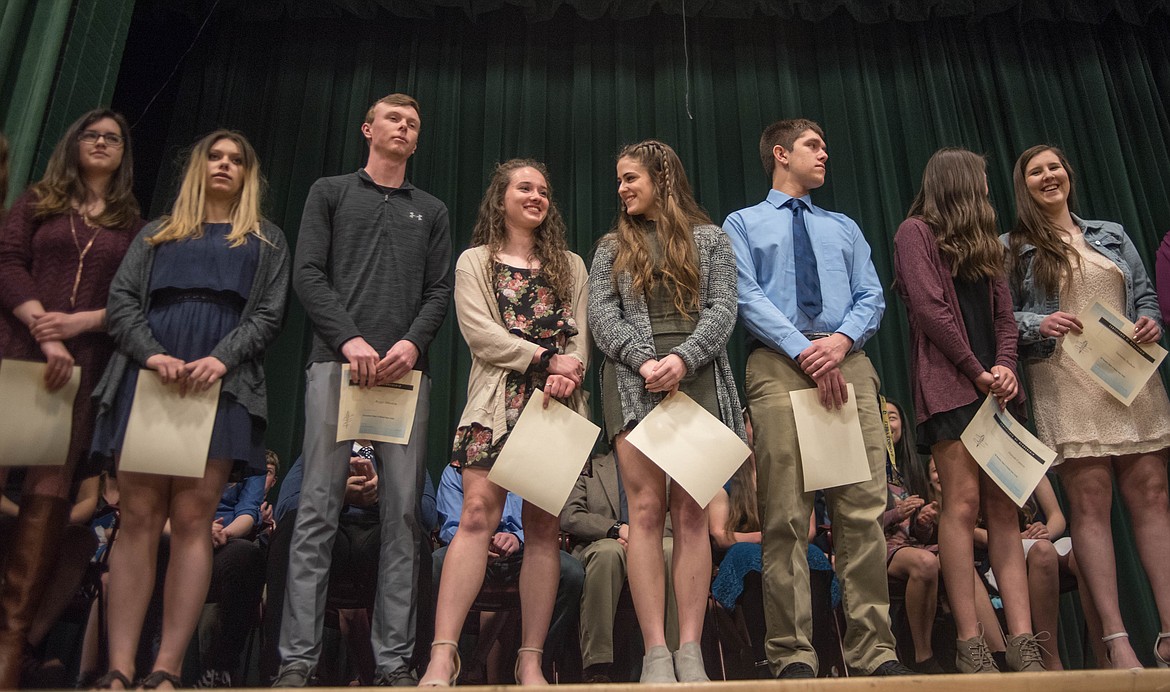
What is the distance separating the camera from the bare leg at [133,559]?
1963 millimetres

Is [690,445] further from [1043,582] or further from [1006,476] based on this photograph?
[1043,582]

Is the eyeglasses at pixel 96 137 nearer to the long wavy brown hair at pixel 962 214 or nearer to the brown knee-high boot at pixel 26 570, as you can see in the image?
the brown knee-high boot at pixel 26 570

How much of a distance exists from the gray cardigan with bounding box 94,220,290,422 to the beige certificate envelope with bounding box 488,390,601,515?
2.05ft

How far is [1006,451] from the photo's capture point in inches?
92.3

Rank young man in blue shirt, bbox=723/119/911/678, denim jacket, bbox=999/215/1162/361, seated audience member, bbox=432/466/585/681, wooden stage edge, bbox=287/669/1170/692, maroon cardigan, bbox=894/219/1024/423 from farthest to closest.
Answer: seated audience member, bbox=432/466/585/681
denim jacket, bbox=999/215/1162/361
maroon cardigan, bbox=894/219/1024/423
young man in blue shirt, bbox=723/119/911/678
wooden stage edge, bbox=287/669/1170/692

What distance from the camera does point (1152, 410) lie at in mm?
2527

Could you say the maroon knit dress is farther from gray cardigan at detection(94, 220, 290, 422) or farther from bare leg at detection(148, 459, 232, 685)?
bare leg at detection(148, 459, 232, 685)

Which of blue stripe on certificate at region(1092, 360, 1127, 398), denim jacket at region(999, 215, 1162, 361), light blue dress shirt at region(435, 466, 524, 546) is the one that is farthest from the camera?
light blue dress shirt at region(435, 466, 524, 546)

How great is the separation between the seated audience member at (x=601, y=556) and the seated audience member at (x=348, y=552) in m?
0.49

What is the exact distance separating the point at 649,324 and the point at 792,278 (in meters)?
0.47

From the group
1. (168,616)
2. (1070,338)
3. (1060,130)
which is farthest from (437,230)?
(1060,130)

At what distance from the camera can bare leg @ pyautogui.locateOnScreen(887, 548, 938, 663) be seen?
2.80m

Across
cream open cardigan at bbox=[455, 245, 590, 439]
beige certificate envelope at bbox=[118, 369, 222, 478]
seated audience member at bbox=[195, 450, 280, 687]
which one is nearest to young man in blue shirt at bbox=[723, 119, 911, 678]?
cream open cardigan at bbox=[455, 245, 590, 439]

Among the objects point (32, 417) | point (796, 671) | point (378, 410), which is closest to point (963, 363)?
point (796, 671)
